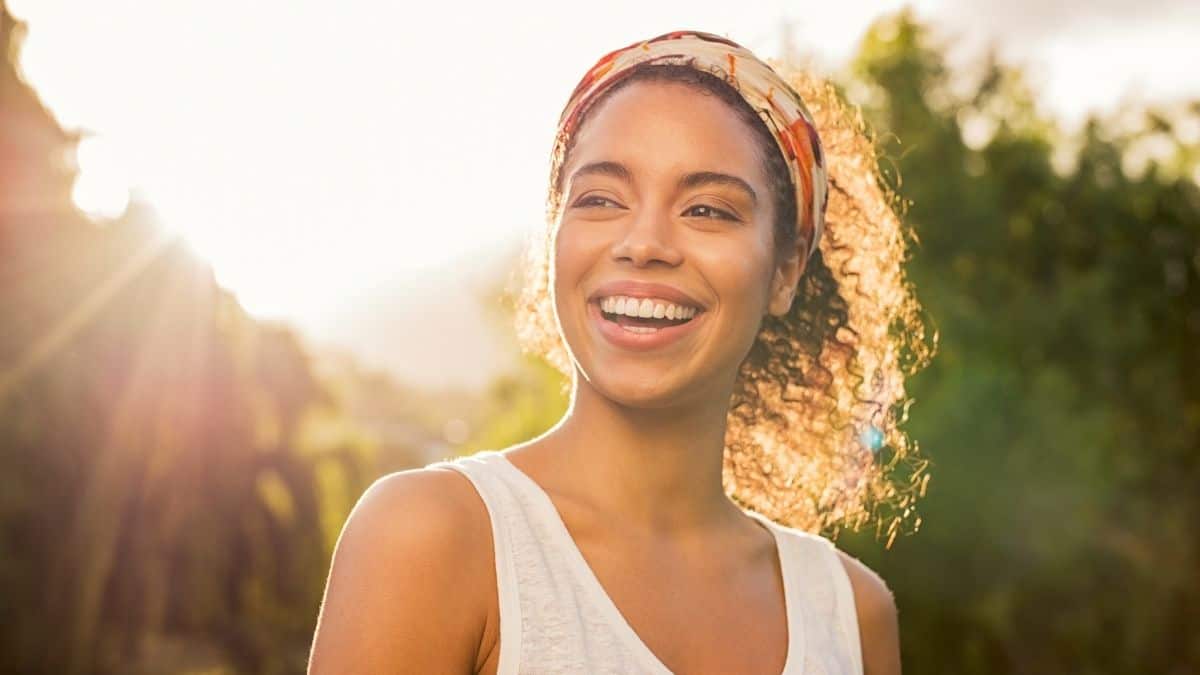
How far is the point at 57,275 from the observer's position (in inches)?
525

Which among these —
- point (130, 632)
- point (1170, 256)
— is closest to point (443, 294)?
point (1170, 256)

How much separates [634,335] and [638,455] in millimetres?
247

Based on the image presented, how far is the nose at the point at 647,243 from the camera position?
2.40 m

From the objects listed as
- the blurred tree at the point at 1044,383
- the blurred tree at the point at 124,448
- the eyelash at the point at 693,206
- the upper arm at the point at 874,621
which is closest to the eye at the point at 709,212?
the eyelash at the point at 693,206

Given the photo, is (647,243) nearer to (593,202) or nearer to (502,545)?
(593,202)

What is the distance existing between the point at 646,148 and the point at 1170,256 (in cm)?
2814

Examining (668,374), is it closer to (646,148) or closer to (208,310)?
(646,148)

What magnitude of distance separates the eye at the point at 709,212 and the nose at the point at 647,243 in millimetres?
58

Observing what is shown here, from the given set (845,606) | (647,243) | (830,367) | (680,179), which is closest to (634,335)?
(647,243)

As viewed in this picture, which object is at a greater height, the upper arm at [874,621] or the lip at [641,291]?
the lip at [641,291]

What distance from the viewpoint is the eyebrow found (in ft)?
8.09

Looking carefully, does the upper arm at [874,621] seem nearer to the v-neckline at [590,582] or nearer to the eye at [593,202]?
the v-neckline at [590,582]

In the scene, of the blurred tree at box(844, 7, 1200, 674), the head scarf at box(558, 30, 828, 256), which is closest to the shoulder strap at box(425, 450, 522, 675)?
the head scarf at box(558, 30, 828, 256)

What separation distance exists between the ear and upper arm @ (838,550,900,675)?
0.51 meters
